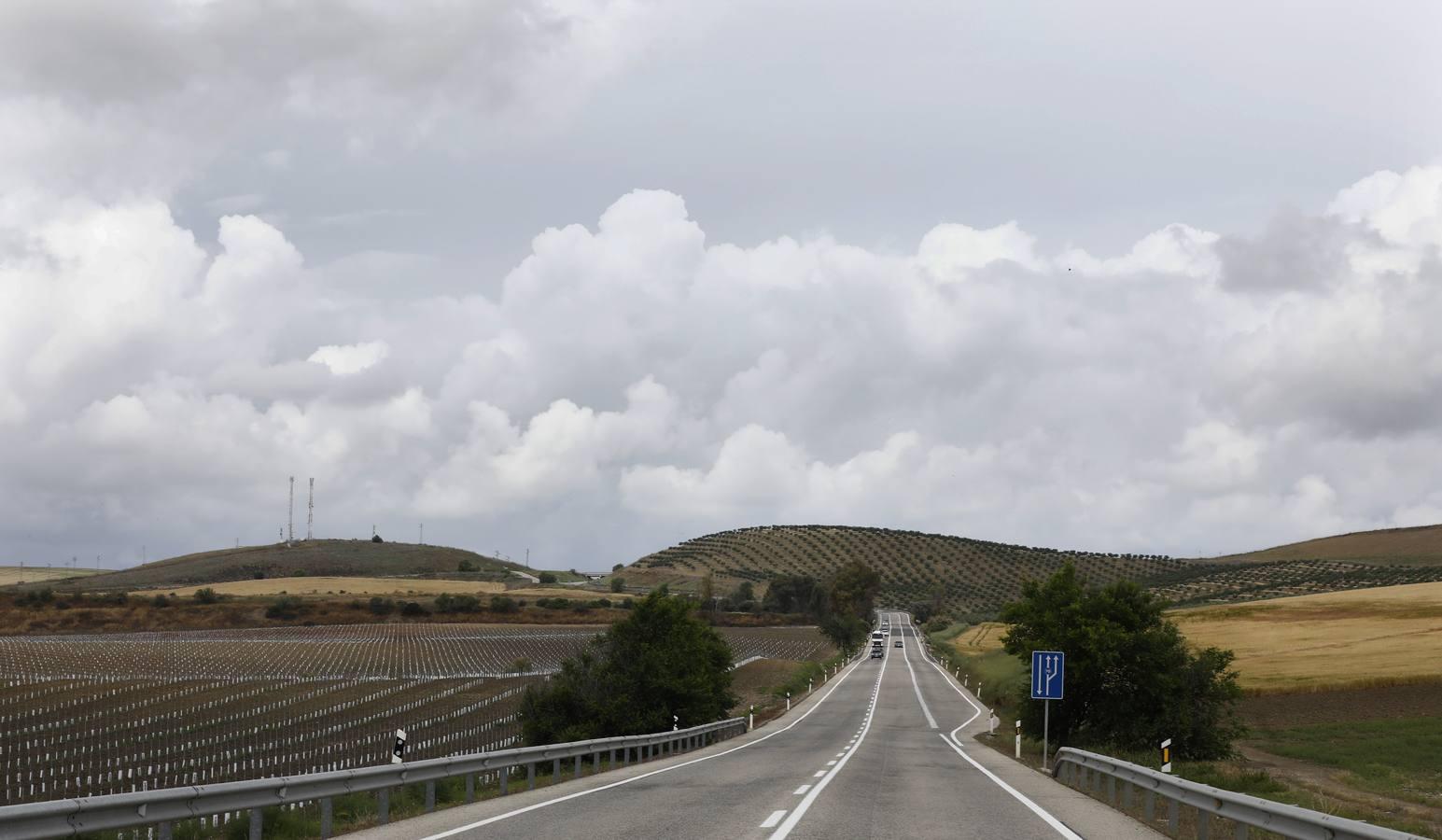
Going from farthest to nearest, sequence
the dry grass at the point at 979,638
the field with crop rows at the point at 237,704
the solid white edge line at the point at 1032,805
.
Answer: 1. the dry grass at the point at 979,638
2. the field with crop rows at the point at 237,704
3. the solid white edge line at the point at 1032,805

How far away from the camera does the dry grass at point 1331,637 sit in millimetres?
63781

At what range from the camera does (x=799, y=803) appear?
17.4 meters

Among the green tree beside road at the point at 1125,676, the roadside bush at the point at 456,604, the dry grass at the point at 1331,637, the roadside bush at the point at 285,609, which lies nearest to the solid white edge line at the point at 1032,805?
the green tree beside road at the point at 1125,676

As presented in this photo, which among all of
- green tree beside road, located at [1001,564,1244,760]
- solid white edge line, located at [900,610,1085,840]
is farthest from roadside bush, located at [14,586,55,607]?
green tree beside road, located at [1001,564,1244,760]

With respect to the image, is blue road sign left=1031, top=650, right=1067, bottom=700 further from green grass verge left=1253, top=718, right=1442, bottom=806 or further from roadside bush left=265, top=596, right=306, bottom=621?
roadside bush left=265, top=596, right=306, bottom=621

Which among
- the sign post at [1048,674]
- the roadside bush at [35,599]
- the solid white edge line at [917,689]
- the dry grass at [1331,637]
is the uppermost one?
the sign post at [1048,674]

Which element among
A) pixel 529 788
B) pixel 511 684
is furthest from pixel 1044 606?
pixel 511 684

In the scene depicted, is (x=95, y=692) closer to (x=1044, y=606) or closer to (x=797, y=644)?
(x=1044, y=606)

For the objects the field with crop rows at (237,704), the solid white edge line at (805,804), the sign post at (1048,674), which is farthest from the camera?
the field with crop rows at (237,704)

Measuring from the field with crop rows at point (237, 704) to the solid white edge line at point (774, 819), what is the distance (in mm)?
37082

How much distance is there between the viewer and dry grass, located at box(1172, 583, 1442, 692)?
63781 millimetres

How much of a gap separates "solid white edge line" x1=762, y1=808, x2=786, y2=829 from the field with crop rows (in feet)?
122

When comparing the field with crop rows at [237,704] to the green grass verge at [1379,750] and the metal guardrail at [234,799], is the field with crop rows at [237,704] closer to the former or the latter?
the metal guardrail at [234,799]

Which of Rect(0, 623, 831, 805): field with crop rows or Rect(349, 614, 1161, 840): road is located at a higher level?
Rect(349, 614, 1161, 840): road
